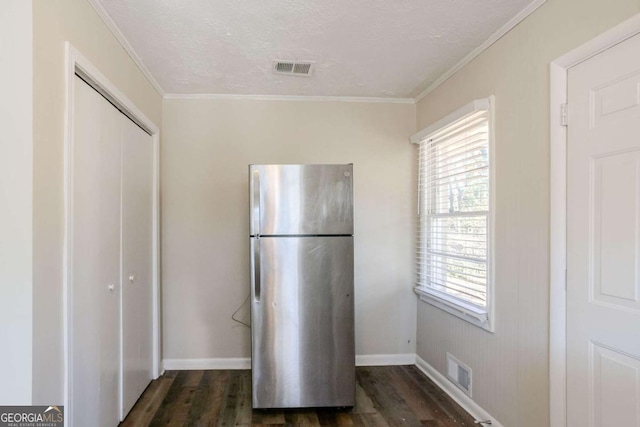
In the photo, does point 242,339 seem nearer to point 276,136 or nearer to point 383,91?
point 276,136

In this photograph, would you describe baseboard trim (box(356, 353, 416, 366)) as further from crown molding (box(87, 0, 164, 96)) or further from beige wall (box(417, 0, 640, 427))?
crown molding (box(87, 0, 164, 96))

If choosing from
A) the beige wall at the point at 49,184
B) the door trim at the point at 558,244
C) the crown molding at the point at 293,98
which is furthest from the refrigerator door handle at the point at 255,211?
the door trim at the point at 558,244

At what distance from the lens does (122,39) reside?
2.13 metres

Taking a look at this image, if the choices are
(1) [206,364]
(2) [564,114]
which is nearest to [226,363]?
(1) [206,364]

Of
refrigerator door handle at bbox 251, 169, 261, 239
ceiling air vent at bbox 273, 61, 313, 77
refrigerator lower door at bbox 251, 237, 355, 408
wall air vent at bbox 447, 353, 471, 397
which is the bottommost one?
wall air vent at bbox 447, 353, 471, 397

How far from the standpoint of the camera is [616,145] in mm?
1427

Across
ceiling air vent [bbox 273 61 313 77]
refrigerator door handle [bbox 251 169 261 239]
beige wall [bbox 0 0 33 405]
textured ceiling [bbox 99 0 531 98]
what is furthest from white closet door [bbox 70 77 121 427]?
ceiling air vent [bbox 273 61 313 77]

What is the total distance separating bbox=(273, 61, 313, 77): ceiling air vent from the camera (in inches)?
98.7

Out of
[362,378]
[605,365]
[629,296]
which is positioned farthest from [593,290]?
[362,378]

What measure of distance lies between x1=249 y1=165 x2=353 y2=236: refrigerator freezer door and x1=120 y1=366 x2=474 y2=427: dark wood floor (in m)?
1.22

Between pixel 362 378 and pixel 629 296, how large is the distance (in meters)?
2.09

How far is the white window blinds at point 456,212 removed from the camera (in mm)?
2322

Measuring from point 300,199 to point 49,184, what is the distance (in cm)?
134

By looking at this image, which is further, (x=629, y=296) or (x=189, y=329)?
(x=189, y=329)
